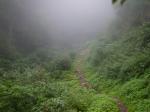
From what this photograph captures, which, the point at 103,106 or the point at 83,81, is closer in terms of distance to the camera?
the point at 103,106

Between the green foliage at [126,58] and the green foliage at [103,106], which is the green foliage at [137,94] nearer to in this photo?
the green foliage at [103,106]

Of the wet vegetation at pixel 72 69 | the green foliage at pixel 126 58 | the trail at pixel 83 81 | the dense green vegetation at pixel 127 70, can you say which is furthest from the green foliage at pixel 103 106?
the green foliage at pixel 126 58

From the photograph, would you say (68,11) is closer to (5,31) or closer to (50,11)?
(50,11)

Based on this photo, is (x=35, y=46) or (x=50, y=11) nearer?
(x=35, y=46)

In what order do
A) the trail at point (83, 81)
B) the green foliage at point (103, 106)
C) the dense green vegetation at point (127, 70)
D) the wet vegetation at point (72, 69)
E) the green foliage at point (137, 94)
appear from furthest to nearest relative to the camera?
the dense green vegetation at point (127, 70), the trail at point (83, 81), the wet vegetation at point (72, 69), the green foliage at point (103, 106), the green foliage at point (137, 94)

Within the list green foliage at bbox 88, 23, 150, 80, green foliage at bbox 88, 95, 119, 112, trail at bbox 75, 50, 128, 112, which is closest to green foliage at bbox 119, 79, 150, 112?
trail at bbox 75, 50, 128, 112

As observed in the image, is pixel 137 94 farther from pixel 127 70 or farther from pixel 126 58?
pixel 126 58

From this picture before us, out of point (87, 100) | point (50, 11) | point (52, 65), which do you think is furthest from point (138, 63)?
point (50, 11)

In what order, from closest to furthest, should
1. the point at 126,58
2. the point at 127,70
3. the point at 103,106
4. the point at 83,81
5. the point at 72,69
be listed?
the point at 103,106 → the point at 127,70 → the point at 83,81 → the point at 126,58 → the point at 72,69

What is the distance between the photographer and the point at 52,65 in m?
32.4

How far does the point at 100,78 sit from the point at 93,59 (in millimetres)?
6115

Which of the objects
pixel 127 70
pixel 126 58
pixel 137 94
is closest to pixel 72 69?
pixel 126 58

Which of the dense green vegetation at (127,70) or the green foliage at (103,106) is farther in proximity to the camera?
the dense green vegetation at (127,70)

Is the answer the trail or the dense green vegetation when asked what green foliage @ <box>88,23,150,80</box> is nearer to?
the dense green vegetation
